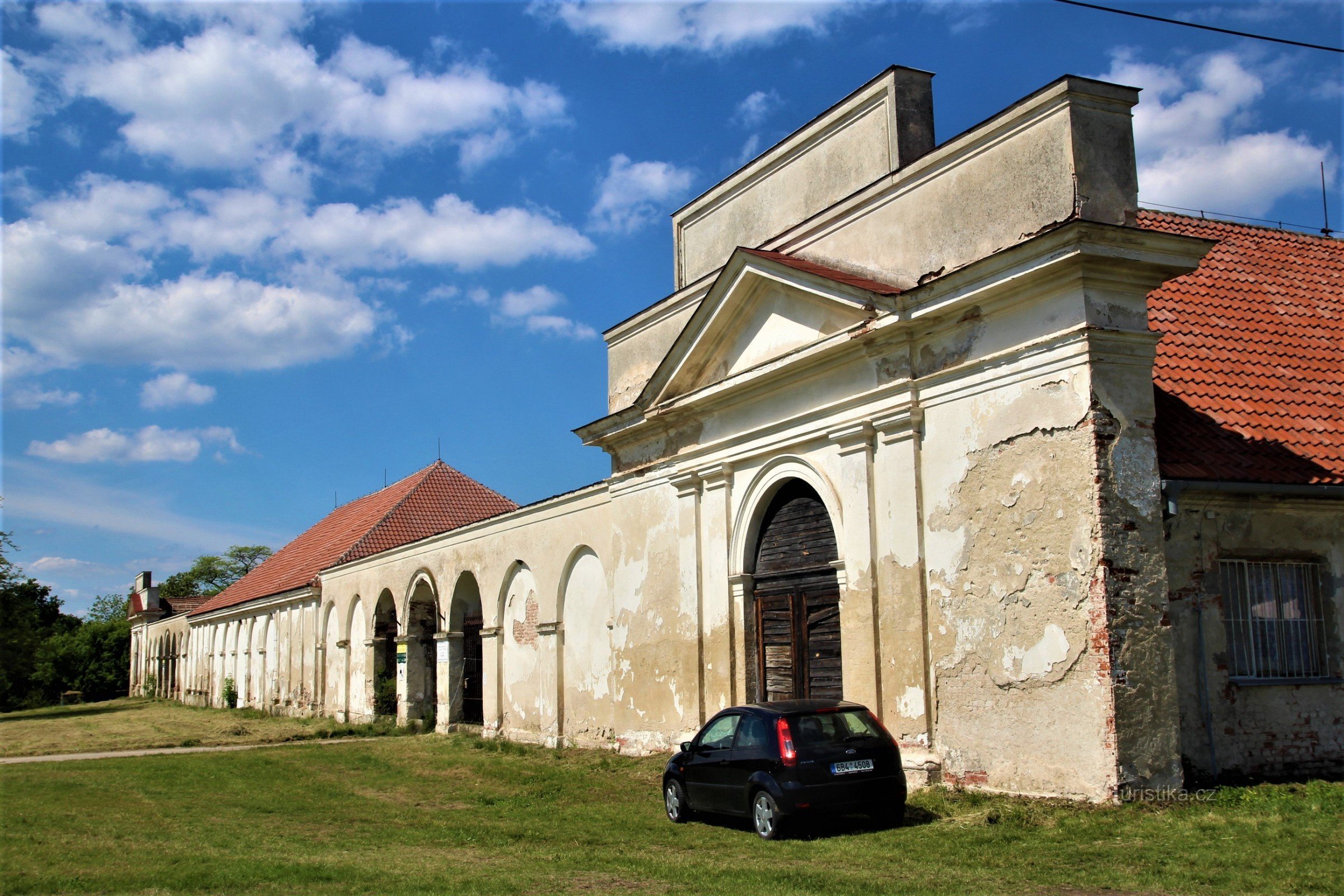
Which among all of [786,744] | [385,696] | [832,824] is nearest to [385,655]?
[385,696]

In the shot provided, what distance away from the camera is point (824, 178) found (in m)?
14.7

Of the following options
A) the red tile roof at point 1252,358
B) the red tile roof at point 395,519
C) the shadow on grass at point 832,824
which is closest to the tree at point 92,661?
the red tile roof at point 395,519

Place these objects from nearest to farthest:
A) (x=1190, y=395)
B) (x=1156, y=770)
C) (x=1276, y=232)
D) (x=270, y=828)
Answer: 1. (x=1156, y=770)
2. (x=270, y=828)
3. (x=1190, y=395)
4. (x=1276, y=232)

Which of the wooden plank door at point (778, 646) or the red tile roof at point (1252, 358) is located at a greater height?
the red tile roof at point (1252, 358)

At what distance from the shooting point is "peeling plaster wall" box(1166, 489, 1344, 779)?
34.1ft

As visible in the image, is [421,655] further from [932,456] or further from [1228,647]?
[1228,647]

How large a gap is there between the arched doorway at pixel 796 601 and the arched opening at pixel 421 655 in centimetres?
1285

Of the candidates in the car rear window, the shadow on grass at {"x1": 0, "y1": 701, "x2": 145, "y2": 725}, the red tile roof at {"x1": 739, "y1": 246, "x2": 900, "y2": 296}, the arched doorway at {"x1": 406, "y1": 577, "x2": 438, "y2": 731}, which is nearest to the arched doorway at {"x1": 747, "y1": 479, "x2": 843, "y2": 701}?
the red tile roof at {"x1": 739, "y1": 246, "x2": 900, "y2": 296}

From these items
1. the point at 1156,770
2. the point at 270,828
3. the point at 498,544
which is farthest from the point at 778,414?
the point at 498,544

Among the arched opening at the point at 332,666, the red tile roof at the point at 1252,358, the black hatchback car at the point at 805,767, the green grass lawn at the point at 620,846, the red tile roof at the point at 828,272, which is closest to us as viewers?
the green grass lawn at the point at 620,846

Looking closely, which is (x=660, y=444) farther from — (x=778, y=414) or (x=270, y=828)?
(x=270, y=828)

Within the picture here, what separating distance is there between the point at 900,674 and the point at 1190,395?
14.3ft

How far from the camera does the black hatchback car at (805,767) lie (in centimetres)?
943

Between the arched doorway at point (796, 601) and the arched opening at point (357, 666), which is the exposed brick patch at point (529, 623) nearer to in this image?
the arched doorway at point (796, 601)
